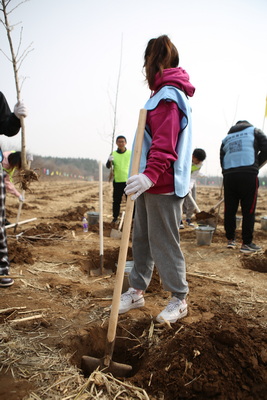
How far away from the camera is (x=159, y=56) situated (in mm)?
2145

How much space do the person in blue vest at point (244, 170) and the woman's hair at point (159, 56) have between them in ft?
8.80

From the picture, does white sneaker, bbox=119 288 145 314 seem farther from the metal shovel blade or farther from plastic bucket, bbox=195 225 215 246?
plastic bucket, bbox=195 225 215 246

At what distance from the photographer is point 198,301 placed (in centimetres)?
283

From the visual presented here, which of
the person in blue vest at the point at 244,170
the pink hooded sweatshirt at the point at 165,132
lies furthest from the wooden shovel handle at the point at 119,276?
the person in blue vest at the point at 244,170

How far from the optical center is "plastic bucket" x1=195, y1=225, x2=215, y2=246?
507 centimetres

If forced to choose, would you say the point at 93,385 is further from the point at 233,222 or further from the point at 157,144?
the point at 233,222

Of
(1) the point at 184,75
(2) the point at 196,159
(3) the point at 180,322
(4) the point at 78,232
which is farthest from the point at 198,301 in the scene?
(2) the point at 196,159

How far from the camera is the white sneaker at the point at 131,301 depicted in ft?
8.19

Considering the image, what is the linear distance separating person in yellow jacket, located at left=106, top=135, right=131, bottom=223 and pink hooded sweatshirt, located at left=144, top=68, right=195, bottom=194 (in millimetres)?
4797

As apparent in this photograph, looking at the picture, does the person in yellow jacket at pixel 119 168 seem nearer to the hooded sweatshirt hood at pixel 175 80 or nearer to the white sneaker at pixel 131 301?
the white sneaker at pixel 131 301

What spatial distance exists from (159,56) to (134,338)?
85.5 inches

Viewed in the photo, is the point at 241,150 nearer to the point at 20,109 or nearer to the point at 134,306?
the point at 134,306

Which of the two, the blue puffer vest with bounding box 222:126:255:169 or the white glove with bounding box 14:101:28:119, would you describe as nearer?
the white glove with bounding box 14:101:28:119

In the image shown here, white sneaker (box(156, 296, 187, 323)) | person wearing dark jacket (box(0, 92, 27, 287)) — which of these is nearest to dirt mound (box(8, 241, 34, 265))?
person wearing dark jacket (box(0, 92, 27, 287))
